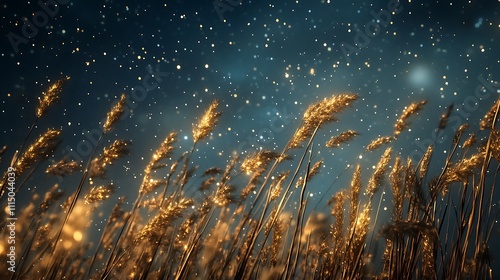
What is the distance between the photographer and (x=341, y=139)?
3.17m

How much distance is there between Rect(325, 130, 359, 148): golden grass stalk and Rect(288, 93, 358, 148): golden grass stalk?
415 mm

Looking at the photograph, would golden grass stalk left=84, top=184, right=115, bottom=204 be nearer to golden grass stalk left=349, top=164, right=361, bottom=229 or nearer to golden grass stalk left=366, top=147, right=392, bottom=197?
golden grass stalk left=349, top=164, right=361, bottom=229

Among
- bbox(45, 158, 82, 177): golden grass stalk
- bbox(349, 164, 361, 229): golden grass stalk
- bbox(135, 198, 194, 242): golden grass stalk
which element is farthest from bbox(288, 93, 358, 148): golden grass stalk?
bbox(45, 158, 82, 177): golden grass stalk

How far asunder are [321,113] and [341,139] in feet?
1.77

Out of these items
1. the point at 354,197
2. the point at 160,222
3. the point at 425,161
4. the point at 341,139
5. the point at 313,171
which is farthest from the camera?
the point at 313,171

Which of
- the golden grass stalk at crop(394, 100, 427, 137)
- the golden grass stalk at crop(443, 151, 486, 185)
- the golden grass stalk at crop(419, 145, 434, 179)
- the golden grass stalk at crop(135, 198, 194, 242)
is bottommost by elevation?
the golden grass stalk at crop(135, 198, 194, 242)

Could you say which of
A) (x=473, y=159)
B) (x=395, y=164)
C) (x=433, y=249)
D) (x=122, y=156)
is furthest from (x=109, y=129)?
(x=473, y=159)

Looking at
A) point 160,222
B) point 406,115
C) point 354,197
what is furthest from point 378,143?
point 160,222

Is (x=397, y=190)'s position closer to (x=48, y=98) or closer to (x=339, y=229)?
(x=339, y=229)

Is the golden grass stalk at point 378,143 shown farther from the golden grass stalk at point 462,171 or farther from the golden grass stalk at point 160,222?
the golden grass stalk at point 160,222

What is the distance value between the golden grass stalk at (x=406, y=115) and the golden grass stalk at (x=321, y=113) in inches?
43.3

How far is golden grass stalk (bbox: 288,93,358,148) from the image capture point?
2820 mm

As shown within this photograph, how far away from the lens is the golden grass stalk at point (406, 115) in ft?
11.2

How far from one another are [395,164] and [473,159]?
0.63m
